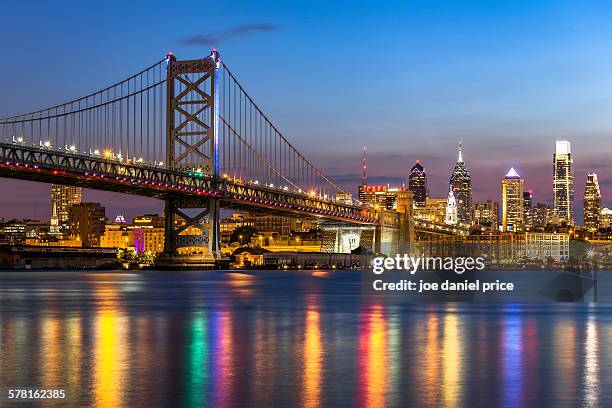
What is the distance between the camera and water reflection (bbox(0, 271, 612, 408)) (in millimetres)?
15415

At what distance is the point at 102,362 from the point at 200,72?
7856cm

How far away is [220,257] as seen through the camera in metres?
93.9

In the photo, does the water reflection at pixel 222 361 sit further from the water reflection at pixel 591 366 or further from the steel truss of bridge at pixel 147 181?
the steel truss of bridge at pixel 147 181

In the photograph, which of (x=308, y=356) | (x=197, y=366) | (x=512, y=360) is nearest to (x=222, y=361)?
(x=197, y=366)

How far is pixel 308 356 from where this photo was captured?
67.8 ft

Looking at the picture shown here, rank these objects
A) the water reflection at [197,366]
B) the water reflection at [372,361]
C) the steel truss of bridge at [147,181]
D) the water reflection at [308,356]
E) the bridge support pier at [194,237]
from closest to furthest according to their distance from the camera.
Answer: the water reflection at [197,366], the water reflection at [372,361], the water reflection at [308,356], the steel truss of bridge at [147,181], the bridge support pier at [194,237]

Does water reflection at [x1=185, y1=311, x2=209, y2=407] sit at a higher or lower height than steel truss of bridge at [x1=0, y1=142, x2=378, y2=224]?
lower

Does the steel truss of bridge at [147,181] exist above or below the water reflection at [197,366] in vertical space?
above

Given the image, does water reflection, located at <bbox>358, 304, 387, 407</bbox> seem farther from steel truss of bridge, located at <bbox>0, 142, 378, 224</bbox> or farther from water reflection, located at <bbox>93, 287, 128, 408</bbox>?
steel truss of bridge, located at <bbox>0, 142, 378, 224</bbox>

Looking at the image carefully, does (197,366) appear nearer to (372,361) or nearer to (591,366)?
(372,361)

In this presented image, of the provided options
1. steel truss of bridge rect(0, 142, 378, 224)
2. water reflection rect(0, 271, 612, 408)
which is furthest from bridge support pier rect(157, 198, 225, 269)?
water reflection rect(0, 271, 612, 408)

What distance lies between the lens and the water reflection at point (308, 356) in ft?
50.6

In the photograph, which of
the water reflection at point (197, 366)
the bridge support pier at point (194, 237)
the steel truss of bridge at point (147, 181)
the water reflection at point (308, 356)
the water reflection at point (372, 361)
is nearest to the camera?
the water reflection at point (197, 366)

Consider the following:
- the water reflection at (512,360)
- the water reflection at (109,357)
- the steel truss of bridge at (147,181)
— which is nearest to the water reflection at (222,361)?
the water reflection at (109,357)
